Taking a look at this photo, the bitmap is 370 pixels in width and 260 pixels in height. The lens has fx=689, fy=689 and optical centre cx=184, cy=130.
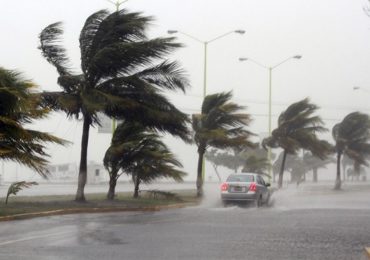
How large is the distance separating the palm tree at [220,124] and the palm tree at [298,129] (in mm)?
9400

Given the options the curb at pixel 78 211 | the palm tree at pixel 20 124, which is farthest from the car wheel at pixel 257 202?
the palm tree at pixel 20 124

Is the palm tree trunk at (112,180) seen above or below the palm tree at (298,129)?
below

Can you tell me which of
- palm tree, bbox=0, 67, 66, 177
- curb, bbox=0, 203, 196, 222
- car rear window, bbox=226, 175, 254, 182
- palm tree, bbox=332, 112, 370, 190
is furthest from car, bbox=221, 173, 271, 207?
palm tree, bbox=332, 112, 370, 190

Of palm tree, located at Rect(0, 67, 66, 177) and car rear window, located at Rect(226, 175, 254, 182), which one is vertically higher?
palm tree, located at Rect(0, 67, 66, 177)

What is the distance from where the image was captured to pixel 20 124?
62.2 ft

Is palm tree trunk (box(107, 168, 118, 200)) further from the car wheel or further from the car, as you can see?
the car wheel

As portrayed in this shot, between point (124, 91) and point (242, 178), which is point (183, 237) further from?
point (242, 178)

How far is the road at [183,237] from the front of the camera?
11.3 meters

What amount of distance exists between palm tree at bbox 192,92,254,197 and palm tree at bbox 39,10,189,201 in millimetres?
7986

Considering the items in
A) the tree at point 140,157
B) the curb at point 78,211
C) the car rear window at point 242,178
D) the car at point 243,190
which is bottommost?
the curb at point 78,211

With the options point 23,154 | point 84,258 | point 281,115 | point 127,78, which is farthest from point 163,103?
point 281,115

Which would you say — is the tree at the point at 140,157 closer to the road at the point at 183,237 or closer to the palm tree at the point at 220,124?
the road at the point at 183,237

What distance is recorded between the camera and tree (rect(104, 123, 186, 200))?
82.4 ft

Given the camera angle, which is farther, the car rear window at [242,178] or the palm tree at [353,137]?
the palm tree at [353,137]
